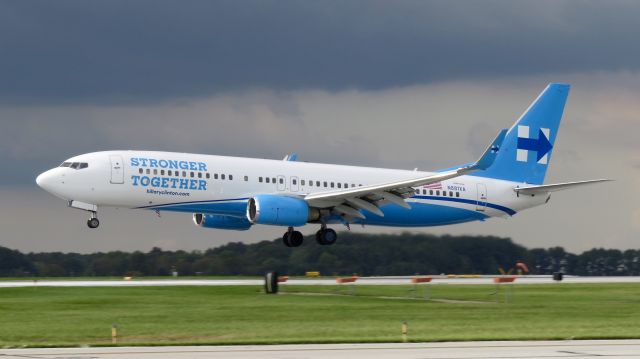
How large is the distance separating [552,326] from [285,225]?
22.3 metres

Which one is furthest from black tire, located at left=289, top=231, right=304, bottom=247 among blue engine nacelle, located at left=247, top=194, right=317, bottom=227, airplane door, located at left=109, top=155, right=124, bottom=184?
airplane door, located at left=109, top=155, right=124, bottom=184

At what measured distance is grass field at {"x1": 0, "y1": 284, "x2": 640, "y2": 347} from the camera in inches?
1369

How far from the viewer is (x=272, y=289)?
169ft

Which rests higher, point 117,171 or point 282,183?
Result: point 117,171

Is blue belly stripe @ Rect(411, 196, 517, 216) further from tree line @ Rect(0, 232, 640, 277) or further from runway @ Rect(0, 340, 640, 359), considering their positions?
runway @ Rect(0, 340, 640, 359)

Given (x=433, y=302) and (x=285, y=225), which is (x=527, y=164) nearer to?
(x=285, y=225)

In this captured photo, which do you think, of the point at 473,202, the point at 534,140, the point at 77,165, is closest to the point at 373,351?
the point at 77,165

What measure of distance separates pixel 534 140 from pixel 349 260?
14874 mm

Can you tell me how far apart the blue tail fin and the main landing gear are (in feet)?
41.9

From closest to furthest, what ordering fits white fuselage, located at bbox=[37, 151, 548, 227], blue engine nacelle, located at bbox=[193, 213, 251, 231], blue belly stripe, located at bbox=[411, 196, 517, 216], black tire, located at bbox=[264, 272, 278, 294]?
black tire, located at bbox=[264, 272, 278, 294] → white fuselage, located at bbox=[37, 151, 548, 227] → blue engine nacelle, located at bbox=[193, 213, 251, 231] → blue belly stripe, located at bbox=[411, 196, 517, 216]

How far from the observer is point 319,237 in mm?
62688

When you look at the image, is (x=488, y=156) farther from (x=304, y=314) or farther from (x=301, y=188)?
(x=304, y=314)

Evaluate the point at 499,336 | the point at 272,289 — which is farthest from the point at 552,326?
the point at 272,289

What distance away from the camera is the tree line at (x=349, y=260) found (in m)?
73.1
